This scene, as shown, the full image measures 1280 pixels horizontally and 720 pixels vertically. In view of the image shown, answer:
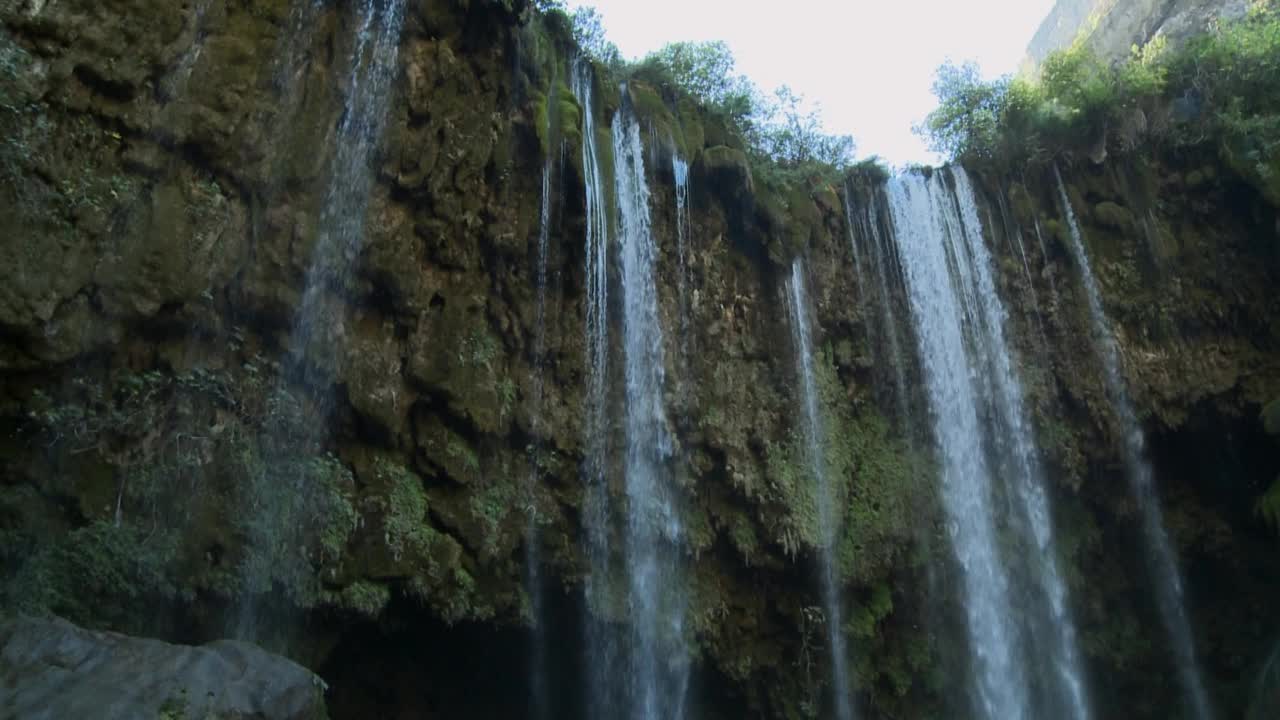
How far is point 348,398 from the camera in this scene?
8.52 meters

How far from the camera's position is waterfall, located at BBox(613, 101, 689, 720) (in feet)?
34.1

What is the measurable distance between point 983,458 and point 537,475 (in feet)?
24.0

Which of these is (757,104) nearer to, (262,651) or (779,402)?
(779,402)

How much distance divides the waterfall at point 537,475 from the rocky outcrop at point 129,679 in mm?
4216

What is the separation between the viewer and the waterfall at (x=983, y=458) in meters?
12.4

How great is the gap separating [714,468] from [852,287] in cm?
413

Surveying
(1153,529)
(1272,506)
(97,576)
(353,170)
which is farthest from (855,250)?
(97,576)

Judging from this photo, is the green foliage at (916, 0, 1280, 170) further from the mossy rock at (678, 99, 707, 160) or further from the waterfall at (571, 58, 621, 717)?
the waterfall at (571, 58, 621, 717)

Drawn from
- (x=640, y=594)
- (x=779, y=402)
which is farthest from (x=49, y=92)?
(x=779, y=402)

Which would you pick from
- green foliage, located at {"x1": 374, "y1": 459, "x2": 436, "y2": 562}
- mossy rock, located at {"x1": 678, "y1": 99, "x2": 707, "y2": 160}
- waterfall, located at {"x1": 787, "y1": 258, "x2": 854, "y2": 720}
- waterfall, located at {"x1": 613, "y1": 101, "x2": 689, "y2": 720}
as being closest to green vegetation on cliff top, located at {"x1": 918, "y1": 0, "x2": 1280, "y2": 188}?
waterfall, located at {"x1": 787, "y1": 258, "x2": 854, "y2": 720}

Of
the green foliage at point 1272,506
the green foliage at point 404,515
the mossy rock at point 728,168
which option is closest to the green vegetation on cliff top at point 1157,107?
the green foliage at point 1272,506

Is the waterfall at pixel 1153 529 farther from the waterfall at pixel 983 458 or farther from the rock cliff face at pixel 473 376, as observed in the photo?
the waterfall at pixel 983 458

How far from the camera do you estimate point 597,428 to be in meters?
10.4

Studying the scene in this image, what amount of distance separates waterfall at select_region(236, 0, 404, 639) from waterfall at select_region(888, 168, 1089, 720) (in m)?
8.88
